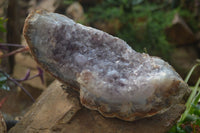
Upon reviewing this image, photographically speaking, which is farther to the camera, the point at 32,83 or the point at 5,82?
the point at 32,83

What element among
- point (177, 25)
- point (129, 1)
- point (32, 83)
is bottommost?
point (32, 83)

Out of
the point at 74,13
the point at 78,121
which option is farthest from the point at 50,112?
the point at 74,13

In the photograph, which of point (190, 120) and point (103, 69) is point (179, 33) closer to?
point (190, 120)

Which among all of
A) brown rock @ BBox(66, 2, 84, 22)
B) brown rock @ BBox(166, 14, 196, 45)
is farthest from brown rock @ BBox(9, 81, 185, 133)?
brown rock @ BBox(166, 14, 196, 45)

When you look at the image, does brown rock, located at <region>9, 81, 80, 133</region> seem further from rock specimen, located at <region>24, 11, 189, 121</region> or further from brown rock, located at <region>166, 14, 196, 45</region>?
brown rock, located at <region>166, 14, 196, 45</region>

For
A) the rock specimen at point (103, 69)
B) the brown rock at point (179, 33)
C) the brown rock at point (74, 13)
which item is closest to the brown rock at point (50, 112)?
the rock specimen at point (103, 69)

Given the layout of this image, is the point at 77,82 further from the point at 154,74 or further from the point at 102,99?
the point at 154,74

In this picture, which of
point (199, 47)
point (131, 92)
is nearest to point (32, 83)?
point (131, 92)
